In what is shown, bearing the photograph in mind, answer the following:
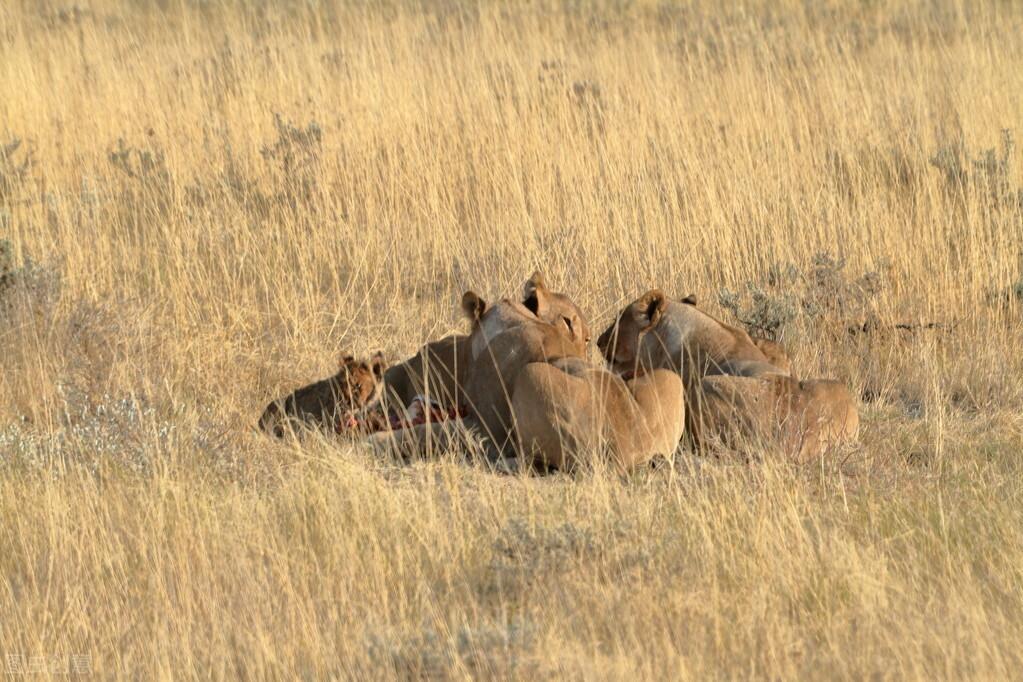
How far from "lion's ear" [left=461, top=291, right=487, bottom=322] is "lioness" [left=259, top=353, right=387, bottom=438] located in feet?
1.57

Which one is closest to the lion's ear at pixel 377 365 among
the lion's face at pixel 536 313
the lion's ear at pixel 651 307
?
the lion's face at pixel 536 313

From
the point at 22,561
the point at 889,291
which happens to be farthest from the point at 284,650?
the point at 889,291

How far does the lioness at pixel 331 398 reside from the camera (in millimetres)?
6719

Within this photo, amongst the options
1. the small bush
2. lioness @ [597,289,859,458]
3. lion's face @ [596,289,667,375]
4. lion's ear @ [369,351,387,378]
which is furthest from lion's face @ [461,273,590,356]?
the small bush

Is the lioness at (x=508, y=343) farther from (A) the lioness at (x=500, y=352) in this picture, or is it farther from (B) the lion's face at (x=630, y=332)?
(B) the lion's face at (x=630, y=332)

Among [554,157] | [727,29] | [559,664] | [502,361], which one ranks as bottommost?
[559,664]

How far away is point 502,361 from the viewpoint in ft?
21.7

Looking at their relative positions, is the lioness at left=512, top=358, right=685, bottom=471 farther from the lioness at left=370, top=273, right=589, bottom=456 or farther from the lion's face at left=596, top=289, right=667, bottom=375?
the lion's face at left=596, top=289, right=667, bottom=375

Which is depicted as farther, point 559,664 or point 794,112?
point 794,112

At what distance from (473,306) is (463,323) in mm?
1598

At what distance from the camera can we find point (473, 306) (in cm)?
692

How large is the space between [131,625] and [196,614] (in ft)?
0.65

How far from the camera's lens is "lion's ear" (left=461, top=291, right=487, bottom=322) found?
6.88 m

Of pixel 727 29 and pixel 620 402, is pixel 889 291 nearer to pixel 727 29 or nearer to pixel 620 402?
pixel 620 402
